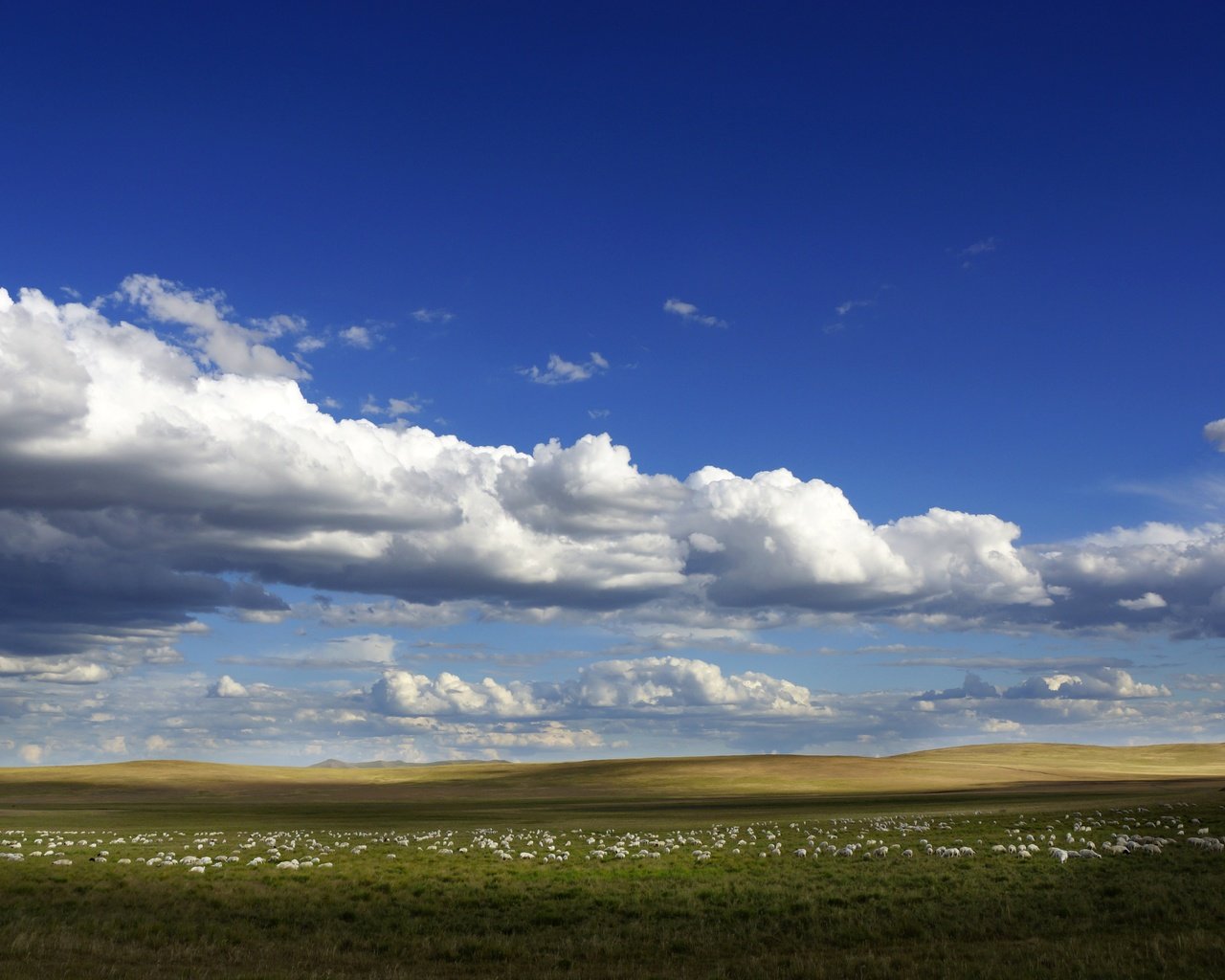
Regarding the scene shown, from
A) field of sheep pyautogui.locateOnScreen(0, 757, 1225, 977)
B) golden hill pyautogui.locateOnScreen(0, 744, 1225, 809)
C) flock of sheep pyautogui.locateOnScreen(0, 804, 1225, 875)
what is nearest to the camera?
Answer: field of sheep pyautogui.locateOnScreen(0, 757, 1225, 977)

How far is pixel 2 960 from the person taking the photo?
1628 centimetres

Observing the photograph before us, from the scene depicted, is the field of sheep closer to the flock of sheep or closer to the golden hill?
the flock of sheep

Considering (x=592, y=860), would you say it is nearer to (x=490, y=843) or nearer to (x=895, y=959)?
(x=490, y=843)

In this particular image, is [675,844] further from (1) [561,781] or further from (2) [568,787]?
(1) [561,781]

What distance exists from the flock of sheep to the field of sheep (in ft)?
0.76

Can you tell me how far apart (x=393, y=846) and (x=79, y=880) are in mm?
14672

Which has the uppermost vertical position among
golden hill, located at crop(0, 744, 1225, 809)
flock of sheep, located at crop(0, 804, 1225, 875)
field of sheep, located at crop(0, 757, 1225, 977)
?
field of sheep, located at crop(0, 757, 1225, 977)

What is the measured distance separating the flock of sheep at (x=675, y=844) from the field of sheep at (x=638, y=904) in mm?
230

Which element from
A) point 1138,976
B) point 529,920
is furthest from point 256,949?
point 1138,976

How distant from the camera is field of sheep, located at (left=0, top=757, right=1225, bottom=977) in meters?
16.8

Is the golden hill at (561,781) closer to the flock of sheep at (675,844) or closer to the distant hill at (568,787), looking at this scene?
the distant hill at (568,787)

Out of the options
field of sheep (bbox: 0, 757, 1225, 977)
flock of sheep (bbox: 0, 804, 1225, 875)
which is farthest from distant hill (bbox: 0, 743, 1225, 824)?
field of sheep (bbox: 0, 757, 1225, 977)

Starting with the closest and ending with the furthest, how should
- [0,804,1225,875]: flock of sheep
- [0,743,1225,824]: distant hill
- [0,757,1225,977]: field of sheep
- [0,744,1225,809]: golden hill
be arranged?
[0,757,1225,977]: field of sheep
[0,804,1225,875]: flock of sheep
[0,743,1225,824]: distant hill
[0,744,1225,809]: golden hill

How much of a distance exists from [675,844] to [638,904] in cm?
1698
